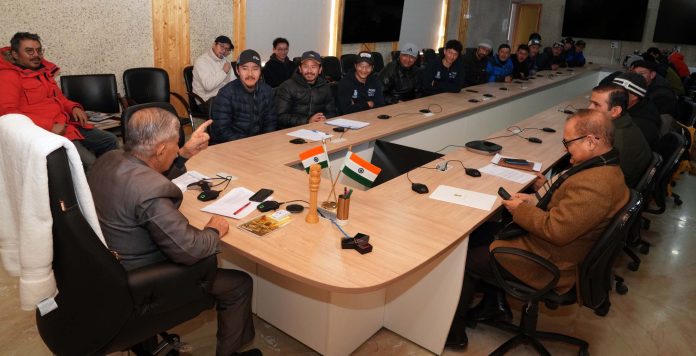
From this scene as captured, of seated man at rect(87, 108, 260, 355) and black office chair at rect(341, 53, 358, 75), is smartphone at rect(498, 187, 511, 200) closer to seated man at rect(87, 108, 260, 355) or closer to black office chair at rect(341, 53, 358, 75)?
seated man at rect(87, 108, 260, 355)

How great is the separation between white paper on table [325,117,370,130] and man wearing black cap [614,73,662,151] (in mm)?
1906

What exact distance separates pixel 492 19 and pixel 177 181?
39.4 feet

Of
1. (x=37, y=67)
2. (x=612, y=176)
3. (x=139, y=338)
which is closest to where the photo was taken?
(x=139, y=338)

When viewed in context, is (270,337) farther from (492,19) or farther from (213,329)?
(492,19)

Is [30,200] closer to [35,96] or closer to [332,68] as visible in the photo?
[35,96]

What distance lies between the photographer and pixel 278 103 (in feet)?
13.6

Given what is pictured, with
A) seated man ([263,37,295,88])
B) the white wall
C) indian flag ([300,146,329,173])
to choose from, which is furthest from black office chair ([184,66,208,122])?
indian flag ([300,146,329,173])

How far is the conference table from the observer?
1.83 m

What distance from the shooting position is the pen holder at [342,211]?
6.88ft

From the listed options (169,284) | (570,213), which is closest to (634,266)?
(570,213)

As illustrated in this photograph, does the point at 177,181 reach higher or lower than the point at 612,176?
lower

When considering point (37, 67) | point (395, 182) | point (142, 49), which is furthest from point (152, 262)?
point (142, 49)

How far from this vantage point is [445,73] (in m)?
6.15

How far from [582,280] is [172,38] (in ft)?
16.7
